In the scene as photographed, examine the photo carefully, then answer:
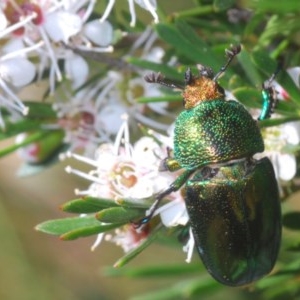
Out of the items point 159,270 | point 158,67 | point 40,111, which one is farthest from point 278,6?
point 159,270

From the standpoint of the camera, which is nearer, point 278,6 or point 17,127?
point 278,6

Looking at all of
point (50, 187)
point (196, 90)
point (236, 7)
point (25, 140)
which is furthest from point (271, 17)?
point (50, 187)

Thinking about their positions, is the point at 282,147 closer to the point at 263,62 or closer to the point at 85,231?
the point at 263,62

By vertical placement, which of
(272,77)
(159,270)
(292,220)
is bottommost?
(159,270)

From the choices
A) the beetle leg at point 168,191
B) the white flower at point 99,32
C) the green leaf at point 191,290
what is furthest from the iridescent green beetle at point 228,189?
the green leaf at point 191,290

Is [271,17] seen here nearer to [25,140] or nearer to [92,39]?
[92,39]

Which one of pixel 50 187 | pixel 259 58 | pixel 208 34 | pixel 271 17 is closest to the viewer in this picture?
pixel 259 58

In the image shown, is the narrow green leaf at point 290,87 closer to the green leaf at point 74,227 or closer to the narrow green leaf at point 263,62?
the narrow green leaf at point 263,62
